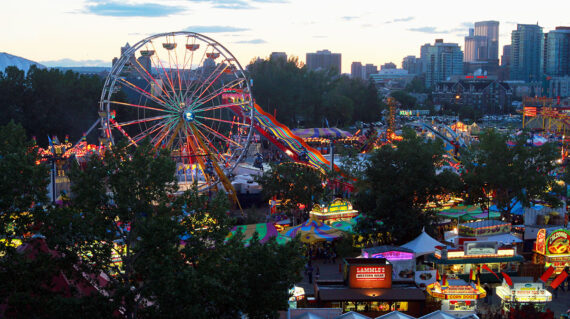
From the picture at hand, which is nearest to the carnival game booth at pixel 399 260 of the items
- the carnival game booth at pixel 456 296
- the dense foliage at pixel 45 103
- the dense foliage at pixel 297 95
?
the carnival game booth at pixel 456 296

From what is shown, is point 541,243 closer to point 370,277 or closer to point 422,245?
point 422,245

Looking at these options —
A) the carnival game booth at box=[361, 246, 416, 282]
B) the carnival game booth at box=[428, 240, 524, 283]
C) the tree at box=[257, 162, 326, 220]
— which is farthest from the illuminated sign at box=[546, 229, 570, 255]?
the tree at box=[257, 162, 326, 220]

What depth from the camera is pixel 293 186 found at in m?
34.9

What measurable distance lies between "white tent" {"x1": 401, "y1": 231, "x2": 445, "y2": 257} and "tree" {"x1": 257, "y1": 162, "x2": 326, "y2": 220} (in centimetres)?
829

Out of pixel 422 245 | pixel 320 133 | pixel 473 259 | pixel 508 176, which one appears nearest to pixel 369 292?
pixel 473 259

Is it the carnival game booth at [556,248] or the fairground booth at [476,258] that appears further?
the carnival game booth at [556,248]

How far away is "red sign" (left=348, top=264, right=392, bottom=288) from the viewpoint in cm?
2192

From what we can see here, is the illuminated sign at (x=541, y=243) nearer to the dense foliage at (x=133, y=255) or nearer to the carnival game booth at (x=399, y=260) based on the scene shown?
the carnival game booth at (x=399, y=260)

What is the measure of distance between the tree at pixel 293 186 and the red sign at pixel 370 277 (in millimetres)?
12853

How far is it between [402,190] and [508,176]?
7.65 meters

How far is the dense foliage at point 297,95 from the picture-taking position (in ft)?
275

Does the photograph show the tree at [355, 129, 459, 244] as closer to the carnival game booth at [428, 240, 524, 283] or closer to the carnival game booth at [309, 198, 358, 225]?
the carnival game booth at [309, 198, 358, 225]

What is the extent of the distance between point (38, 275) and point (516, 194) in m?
26.6

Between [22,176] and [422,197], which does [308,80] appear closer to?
[422,197]
